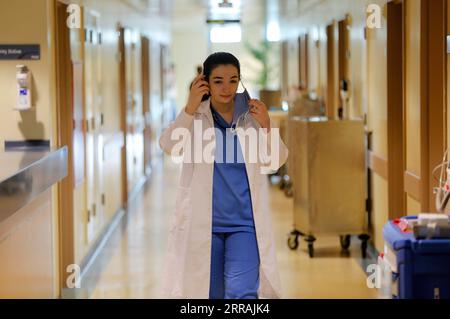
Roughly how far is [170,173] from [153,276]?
7.64m

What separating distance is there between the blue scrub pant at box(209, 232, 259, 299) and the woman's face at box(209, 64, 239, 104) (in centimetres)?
59

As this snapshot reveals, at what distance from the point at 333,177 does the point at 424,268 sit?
13.5ft

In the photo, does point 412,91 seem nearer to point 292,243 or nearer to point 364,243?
point 364,243

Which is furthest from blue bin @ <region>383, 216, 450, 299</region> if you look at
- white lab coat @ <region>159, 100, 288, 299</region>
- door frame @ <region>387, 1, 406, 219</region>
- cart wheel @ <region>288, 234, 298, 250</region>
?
cart wheel @ <region>288, 234, 298, 250</region>

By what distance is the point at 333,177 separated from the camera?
7207mm

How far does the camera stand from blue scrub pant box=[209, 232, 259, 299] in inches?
142

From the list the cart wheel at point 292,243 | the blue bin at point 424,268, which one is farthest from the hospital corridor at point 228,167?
the cart wheel at point 292,243

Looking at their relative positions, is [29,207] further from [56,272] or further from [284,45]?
[284,45]

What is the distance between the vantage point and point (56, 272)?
5.92 meters

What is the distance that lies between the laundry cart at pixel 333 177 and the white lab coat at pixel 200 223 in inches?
138

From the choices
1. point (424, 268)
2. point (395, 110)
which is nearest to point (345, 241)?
point (395, 110)

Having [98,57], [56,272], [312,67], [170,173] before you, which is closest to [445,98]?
[56,272]

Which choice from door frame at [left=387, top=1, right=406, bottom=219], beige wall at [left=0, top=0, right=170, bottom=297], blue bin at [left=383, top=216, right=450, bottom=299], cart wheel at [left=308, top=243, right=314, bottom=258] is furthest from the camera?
cart wheel at [left=308, top=243, right=314, bottom=258]

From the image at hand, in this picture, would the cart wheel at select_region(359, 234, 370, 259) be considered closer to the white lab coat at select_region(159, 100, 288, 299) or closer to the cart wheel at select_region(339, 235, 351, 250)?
the cart wheel at select_region(339, 235, 351, 250)
